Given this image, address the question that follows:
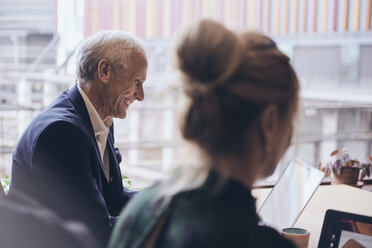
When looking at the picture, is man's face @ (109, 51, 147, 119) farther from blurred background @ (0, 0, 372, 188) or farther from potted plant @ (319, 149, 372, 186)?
potted plant @ (319, 149, 372, 186)

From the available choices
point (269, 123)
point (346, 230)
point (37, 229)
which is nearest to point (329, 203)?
point (346, 230)

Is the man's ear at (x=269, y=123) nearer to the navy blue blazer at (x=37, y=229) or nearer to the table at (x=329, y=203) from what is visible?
the navy blue blazer at (x=37, y=229)

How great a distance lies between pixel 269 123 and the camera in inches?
Result: 26.4

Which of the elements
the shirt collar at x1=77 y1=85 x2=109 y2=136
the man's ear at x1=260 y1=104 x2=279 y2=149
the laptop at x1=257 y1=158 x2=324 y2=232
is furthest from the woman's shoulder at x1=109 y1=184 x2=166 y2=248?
the shirt collar at x1=77 y1=85 x2=109 y2=136

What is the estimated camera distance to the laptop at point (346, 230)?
111 cm

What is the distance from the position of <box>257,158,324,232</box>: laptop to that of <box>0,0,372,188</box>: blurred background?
162 mm

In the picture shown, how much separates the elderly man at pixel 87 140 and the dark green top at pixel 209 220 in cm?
64

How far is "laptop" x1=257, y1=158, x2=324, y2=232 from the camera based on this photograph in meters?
1.38

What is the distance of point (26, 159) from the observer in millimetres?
1391

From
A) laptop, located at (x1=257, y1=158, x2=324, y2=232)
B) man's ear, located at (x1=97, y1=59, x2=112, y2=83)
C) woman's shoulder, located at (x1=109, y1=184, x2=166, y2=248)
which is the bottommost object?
laptop, located at (x1=257, y1=158, x2=324, y2=232)

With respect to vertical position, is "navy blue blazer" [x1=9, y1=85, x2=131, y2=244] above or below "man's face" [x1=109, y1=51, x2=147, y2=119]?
below

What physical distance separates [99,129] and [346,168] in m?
1.17

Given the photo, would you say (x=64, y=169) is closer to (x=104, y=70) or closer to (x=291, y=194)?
(x=104, y=70)

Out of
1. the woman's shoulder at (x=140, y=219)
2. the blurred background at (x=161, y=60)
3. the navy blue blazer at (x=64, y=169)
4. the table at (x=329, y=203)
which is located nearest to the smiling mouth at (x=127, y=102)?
the blurred background at (x=161, y=60)
